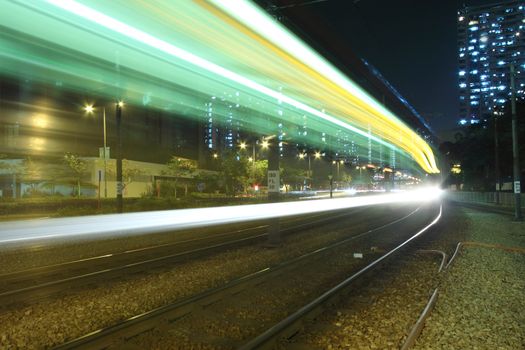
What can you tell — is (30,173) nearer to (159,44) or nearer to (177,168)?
(177,168)

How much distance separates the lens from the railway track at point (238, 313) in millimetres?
5695

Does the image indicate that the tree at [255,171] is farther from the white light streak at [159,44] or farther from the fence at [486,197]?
the white light streak at [159,44]

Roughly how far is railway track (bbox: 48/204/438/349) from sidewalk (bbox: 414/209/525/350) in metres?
1.78

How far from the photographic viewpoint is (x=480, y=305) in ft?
24.1

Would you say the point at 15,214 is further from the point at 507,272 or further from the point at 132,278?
the point at 507,272

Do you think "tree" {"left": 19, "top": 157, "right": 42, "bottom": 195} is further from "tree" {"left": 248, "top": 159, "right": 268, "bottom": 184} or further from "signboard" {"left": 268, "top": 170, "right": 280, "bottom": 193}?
"signboard" {"left": 268, "top": 170, "right": 280, "bottom": 193}

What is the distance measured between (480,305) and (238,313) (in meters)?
4.03

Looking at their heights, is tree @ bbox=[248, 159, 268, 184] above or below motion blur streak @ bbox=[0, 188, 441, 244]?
above

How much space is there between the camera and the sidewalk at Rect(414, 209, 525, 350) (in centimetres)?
572

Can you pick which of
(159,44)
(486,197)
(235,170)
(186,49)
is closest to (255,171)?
(235,170)

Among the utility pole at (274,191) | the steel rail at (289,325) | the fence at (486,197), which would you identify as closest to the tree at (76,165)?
the utility pole at (274,191)

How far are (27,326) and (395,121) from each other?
89.5ft

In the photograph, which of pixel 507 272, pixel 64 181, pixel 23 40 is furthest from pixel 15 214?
pixel 507 272

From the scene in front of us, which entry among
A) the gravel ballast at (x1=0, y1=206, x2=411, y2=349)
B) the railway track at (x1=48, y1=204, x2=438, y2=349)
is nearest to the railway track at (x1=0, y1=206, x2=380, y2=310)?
the gravel ballast at (x1=0, y1=206, x2=411, y2=349)
